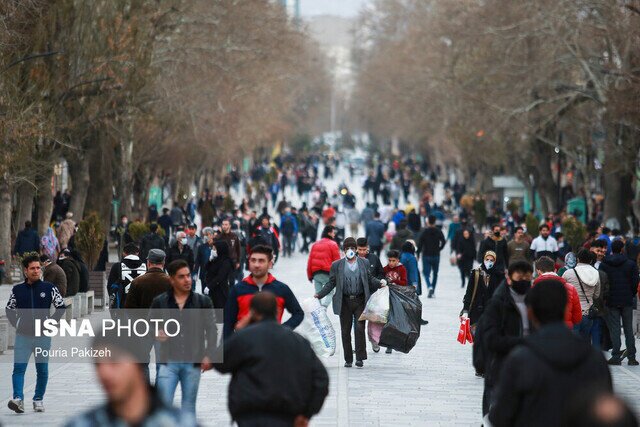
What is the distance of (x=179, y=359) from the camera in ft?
35.6

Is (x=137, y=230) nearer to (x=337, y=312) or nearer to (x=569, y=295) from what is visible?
(x=337, y=312)

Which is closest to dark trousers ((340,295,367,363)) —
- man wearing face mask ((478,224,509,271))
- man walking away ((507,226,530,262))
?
man wearing face mask ((478,224,509,271))

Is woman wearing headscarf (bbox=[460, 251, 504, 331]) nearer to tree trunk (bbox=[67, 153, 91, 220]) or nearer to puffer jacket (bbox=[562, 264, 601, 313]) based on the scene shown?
puffer jacket (bbox=[562, 264, 601, 313])

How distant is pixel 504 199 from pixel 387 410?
47.5m

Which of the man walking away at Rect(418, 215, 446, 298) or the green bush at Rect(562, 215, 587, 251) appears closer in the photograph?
the man walking away at Rect(418, 215, 446, 298)

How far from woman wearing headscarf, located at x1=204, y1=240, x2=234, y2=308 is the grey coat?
3.23 meters

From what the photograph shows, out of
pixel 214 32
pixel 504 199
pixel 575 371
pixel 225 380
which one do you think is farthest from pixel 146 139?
pixel 575 371

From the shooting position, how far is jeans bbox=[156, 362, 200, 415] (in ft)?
35.2

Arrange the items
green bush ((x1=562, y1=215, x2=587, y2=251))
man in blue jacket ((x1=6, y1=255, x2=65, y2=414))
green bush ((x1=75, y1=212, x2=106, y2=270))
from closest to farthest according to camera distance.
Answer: man in blue jacket ((x1=6, y1=255, x2=65, y2=414)) < green bush ((x1=75, y1=212, x2=106, y2=270)) < green bush ((x1=562, y1=215, x2=587, y2=251))

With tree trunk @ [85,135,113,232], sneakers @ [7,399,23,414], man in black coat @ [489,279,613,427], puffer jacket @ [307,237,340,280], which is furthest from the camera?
tree trunk @ [85,135,113,232]

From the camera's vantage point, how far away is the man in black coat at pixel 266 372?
8289 millimetres

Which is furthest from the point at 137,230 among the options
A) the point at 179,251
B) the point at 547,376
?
the point at 547,376

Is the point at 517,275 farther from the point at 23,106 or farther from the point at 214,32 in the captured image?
the point at 214,32

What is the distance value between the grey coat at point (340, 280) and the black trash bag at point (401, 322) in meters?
0.26
